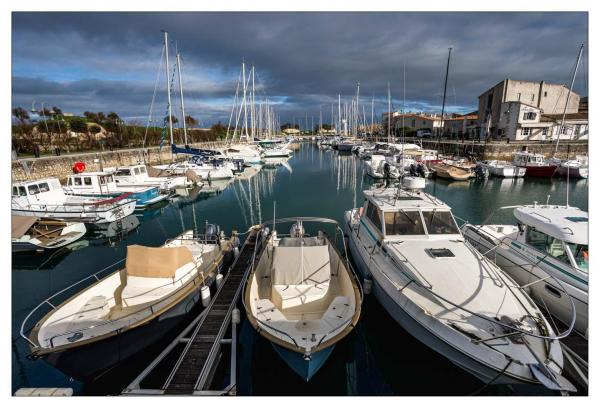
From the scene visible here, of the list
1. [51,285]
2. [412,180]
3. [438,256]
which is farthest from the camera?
[412,180]

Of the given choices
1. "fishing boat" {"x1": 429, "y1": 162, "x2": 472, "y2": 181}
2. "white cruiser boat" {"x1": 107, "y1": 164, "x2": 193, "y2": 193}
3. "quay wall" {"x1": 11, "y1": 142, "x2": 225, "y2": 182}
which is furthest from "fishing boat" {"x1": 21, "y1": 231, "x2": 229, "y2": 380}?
"fishing boat" {"x1": 429, "y1": 162, "x2": 472, "y2": 181}

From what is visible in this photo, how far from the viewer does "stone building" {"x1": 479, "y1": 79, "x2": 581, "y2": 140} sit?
157ft

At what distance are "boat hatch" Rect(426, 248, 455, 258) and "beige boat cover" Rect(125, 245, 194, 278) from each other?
7.26 meters

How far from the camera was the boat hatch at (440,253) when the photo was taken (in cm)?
752

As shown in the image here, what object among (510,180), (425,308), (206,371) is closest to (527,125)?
(510,180)

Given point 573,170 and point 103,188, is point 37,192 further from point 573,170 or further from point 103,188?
point 573,170

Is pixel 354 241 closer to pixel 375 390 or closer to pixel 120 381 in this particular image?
pixel 375 390

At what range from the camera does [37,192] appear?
16.5 meters

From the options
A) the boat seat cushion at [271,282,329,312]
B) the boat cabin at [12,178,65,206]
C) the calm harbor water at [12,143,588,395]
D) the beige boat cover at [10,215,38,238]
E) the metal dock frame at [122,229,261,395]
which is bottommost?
the calm harbor water at [12,143,588,395]

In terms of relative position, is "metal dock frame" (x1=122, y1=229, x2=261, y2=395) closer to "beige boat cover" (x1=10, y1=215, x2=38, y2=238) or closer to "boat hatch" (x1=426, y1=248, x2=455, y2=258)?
"boat hatch" (x1=426, y1=248, x2=455, y2=258)

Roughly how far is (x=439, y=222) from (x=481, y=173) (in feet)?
91.3

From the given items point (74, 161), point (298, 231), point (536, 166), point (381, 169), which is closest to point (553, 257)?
point (298, 231)

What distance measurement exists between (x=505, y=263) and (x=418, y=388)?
5.44m

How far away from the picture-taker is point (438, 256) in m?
7.52
